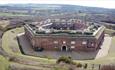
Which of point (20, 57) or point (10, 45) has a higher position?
point (20, 57)

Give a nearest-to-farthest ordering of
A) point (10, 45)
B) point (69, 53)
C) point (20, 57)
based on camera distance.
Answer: point (20, 57)
point (69, 53)
point (10, 45)

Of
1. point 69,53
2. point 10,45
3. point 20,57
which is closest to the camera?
point 20,57

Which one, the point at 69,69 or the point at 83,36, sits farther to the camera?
the point at 83,36

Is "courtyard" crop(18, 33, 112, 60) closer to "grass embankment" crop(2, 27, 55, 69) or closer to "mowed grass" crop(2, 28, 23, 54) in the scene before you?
"mowed grass" crop(2, 28, 23, 54)

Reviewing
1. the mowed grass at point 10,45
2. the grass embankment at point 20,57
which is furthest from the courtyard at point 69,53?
the grass embankment at point 20,57

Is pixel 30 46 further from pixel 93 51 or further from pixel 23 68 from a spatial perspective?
pixel 23 68

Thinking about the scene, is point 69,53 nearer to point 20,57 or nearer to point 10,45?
point 10,45

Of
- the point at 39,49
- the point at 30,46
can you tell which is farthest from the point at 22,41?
the point at 39,49

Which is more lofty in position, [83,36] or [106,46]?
[83,36]

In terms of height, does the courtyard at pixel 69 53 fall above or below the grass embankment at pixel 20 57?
below

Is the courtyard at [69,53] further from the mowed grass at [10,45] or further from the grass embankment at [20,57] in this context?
the grass embankment at [20,57]

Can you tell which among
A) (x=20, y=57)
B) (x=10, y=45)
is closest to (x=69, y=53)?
(x=10, y=45)
